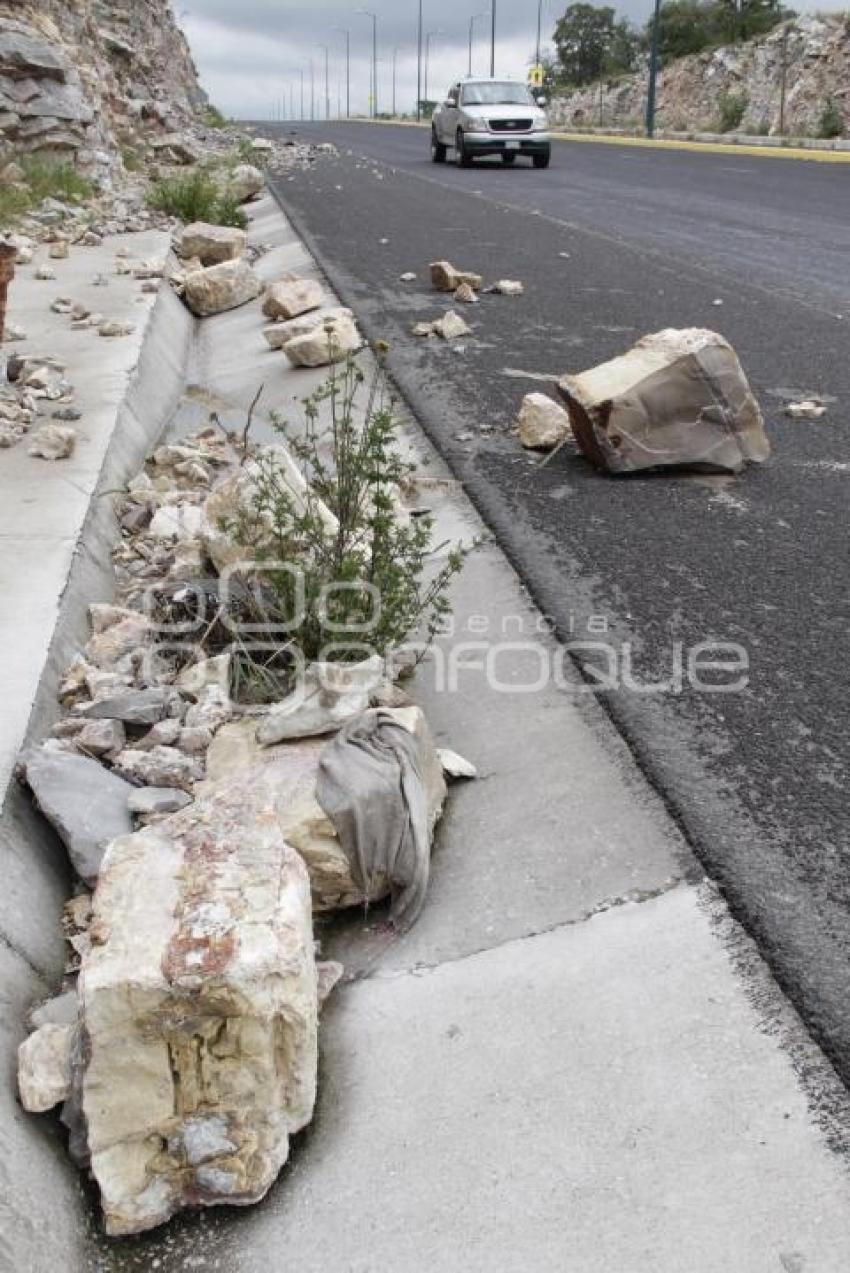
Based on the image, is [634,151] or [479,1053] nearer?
[479,1053]

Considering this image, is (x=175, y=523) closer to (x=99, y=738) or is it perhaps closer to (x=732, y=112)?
(x=99, y=738)

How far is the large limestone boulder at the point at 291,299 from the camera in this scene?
8344 millimetres

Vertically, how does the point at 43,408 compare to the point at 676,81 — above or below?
below

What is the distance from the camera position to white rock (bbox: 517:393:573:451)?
543 centimetres

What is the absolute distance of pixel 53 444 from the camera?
193 inches

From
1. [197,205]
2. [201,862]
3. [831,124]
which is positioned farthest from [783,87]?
[201,862]

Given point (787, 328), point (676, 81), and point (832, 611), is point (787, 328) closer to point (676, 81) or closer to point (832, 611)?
point (832, 611)

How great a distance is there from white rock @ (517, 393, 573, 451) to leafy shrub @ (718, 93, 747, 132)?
1440 inches

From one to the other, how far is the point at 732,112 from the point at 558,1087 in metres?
40.5

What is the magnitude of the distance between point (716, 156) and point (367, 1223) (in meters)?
26.4

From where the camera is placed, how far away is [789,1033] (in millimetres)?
2135

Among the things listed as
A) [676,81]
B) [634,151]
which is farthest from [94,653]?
[676,81]

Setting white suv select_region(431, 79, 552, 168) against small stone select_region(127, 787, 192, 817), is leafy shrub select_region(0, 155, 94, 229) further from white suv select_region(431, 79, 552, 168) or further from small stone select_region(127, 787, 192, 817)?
white suv select_region(431, 79, 552, 168)

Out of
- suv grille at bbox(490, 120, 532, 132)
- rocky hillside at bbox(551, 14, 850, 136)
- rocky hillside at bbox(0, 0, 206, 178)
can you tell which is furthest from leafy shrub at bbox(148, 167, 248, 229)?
rocky hillside at bbox(551, 14, 850, 136)
